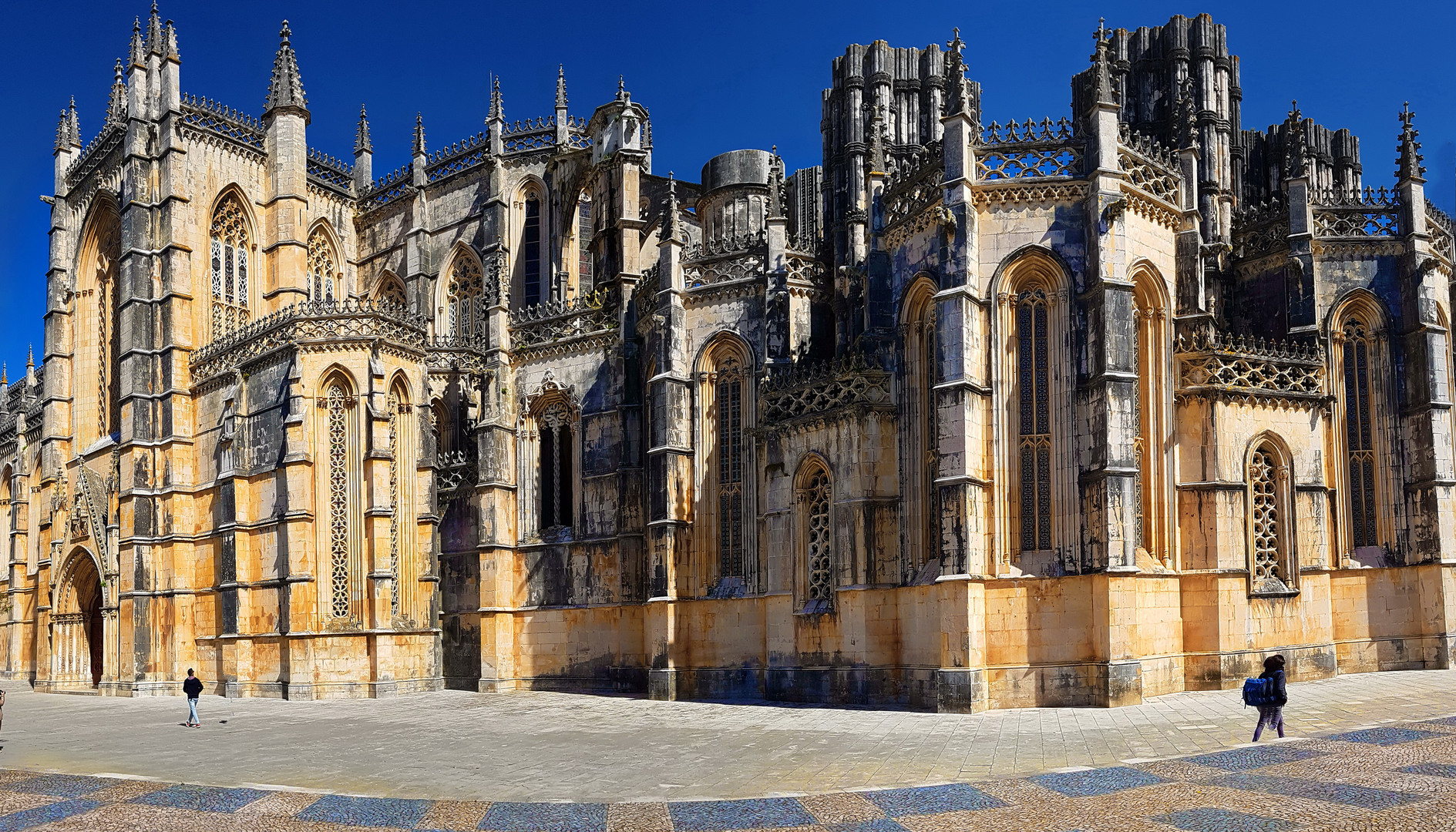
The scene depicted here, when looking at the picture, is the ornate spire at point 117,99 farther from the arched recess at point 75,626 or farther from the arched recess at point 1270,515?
the arched recess at point 1270,515

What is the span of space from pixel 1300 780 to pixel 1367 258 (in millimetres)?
18786

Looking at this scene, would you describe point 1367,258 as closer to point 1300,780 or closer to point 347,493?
point 1300,780

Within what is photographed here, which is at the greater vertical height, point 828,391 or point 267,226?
point 267,226

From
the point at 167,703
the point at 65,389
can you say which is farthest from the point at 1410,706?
the point at 65,389

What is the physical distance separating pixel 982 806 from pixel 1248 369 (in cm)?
1633

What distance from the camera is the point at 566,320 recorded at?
116 ft

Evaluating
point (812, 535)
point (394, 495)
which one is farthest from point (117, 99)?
point (812, 535)

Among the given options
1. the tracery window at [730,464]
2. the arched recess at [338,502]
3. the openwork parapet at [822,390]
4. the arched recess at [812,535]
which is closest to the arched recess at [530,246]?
the arched recess at [338,502]

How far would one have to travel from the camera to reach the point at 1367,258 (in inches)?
1141

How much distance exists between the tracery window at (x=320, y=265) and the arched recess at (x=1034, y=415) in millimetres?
28073

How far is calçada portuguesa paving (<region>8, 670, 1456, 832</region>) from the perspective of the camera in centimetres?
1320

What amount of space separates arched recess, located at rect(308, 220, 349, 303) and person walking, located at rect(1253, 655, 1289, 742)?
35.5 m

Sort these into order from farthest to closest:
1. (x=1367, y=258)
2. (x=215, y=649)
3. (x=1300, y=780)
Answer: (x=215, y=649) < (x=1367, y=258) < (x=1300, y=780)

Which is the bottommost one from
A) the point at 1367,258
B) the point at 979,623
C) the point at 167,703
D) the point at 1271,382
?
the point at 167,703
